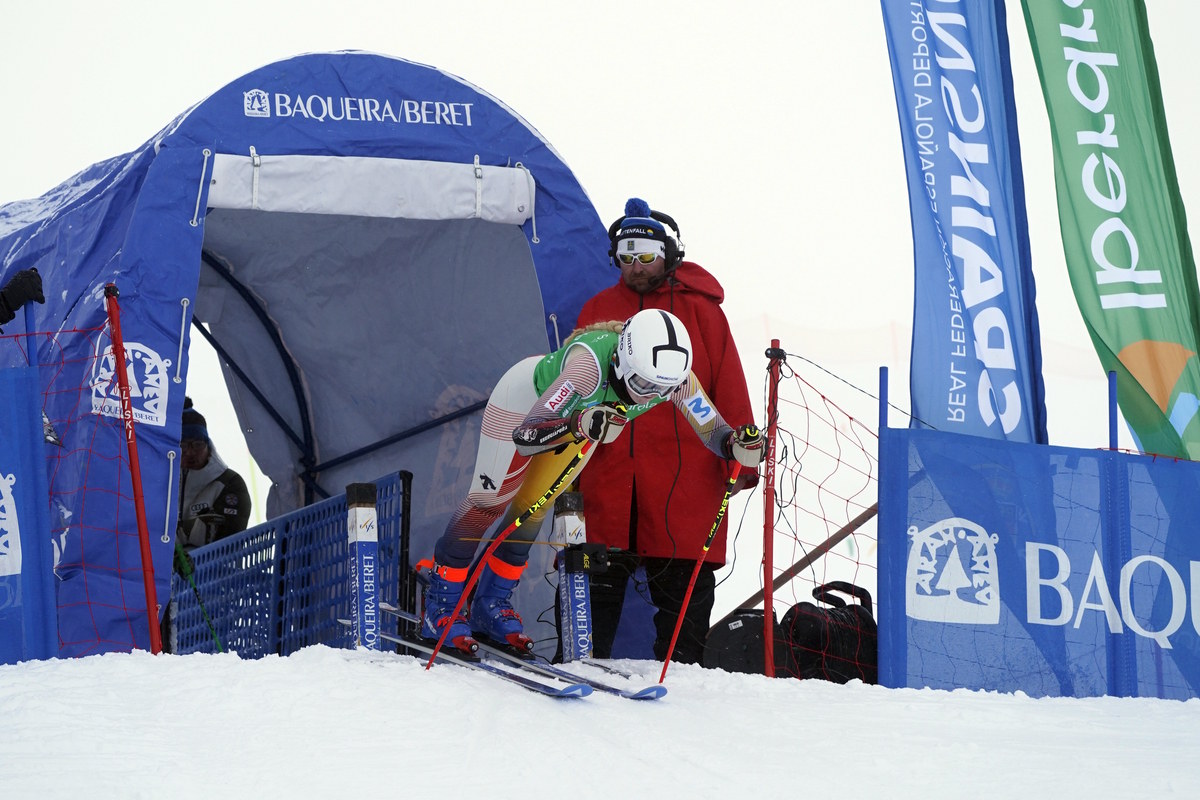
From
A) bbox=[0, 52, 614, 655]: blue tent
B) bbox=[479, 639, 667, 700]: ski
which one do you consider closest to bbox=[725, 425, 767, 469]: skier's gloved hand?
bbox=[479, 639, 667, 700]: ski

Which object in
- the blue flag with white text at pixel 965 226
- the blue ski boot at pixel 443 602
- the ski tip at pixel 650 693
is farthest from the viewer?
the blue flag with white text at pixel 965 226

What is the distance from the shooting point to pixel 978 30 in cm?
786

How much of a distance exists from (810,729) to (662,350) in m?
1.54

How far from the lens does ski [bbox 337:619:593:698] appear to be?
201 inches

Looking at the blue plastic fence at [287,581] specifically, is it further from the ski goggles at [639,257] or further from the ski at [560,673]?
the ski goggles at [639,257]

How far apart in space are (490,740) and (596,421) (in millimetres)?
1481

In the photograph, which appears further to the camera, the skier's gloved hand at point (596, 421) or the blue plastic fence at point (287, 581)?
the blue plastic fence at point (287, 581)

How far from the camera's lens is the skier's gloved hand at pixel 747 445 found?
20.0ft

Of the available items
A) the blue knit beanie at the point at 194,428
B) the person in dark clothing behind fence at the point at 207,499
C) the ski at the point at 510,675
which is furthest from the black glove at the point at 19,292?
the person in dark clothing behind fence at the point at 207,499

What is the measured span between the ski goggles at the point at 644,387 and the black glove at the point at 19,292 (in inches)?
94.8

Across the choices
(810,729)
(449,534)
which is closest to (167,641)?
(449,534)

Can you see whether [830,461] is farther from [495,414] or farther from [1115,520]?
[495,414]

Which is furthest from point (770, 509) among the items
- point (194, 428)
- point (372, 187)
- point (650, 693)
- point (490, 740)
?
point (194, 428)

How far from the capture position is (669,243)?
6.91 meters
